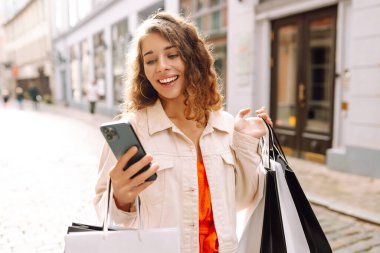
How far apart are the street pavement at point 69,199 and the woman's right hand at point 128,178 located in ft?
0.52

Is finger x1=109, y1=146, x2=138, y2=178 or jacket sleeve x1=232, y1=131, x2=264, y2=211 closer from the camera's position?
finger x1=109, y1=146, x2=138, y2=178

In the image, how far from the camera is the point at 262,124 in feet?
5.89

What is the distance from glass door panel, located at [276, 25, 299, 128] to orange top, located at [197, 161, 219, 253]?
23.0ft

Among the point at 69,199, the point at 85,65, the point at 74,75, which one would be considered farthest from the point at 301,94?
the point at 74,75

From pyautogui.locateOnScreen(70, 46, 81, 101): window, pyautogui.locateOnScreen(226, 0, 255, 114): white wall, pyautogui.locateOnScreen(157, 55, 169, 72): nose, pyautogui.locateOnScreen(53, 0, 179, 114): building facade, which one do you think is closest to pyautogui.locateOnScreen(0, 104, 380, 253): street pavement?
pyautogui.locateOnScreen(157, 55, 169, 72): nose

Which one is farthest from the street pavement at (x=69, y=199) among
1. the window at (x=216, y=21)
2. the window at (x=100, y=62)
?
the window at (x=100, y=62)

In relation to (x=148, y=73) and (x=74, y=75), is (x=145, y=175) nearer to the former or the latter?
(x=148, y=73)

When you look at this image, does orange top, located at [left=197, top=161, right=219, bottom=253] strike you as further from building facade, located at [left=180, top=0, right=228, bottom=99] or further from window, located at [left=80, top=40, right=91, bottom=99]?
window, located at [left=80, top=40, right=91, bottom=99]

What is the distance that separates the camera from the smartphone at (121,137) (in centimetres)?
121

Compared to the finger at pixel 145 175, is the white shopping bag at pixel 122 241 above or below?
below

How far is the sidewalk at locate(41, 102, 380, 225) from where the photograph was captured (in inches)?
186

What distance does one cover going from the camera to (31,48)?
40344 mm

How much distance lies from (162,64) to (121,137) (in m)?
0.52

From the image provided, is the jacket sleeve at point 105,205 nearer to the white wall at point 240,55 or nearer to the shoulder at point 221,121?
the shoulder at point 221,121
